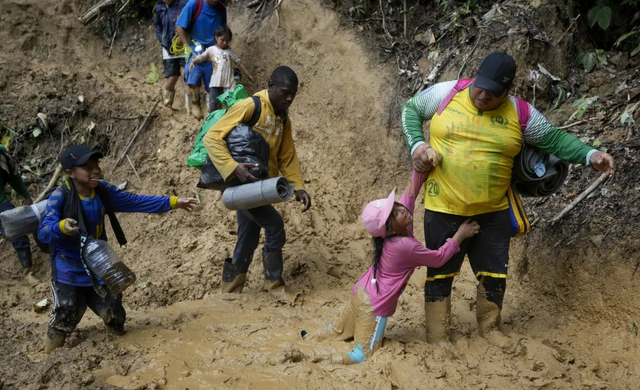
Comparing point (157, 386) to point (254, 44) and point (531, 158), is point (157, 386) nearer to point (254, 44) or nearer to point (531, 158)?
point (531, 158)

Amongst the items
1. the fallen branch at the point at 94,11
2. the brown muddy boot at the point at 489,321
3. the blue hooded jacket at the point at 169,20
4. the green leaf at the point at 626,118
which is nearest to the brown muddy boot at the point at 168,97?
the blue hooded jacket at the point at 169,20

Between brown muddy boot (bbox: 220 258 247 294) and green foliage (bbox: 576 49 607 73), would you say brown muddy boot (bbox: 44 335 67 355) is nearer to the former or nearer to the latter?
brown muddy boot (bbox: 220 258 247 294)

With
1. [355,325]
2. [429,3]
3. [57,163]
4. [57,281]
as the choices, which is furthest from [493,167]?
[57,163]

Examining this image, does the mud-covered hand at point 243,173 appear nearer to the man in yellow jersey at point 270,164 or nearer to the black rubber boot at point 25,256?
the man in yellow jersey at point 270,164

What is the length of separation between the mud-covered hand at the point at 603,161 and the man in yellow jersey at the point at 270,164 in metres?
2.40

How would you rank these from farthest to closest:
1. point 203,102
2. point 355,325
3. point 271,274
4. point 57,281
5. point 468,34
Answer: point 203,102
point 468,34
point 271,274
point 57,281
point 355,325

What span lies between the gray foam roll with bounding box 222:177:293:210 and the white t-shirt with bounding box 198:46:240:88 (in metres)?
2.93

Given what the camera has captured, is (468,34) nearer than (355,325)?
No

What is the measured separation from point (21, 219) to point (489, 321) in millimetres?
3752

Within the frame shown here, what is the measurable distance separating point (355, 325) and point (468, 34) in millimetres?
4159

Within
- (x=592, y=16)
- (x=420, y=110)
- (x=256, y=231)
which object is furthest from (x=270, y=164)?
(x=592, y=16)

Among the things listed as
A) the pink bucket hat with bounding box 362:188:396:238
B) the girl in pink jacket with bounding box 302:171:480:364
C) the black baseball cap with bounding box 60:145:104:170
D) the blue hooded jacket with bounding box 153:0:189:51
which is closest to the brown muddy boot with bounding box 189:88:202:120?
the blue hooded jacket with bounding box 153:0:189:51

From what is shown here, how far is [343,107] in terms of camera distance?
7.68 meters

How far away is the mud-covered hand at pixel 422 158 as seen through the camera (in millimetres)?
4088
